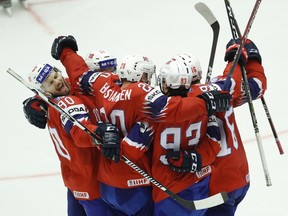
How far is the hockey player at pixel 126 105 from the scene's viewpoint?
2.96 meters

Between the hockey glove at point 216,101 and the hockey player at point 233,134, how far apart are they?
157mm

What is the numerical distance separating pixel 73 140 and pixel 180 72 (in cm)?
66

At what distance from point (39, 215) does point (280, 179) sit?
5.32 ft

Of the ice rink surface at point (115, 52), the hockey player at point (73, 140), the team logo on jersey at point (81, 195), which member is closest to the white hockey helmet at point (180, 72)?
the hockey player at point (73, 140)

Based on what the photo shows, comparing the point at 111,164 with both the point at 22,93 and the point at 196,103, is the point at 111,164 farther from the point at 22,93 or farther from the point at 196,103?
the point at 22,93

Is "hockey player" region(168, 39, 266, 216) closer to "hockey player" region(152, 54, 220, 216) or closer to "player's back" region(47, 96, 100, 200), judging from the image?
"hockey player" region(152, 54, 220, 216)

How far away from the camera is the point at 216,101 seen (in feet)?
9.71

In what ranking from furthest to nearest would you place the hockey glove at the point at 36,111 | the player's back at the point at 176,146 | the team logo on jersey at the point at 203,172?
the hockey glove at the point at 36,111, the team logo on jersey at the point at 203,172, the player's back at the point at 176,146

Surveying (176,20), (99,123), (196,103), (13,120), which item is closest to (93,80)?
(99,123)

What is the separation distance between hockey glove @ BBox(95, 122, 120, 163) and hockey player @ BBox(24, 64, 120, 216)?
0.04 metres

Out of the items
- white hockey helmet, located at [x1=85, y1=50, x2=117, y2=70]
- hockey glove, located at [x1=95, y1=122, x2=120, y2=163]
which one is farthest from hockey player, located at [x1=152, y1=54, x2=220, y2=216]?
white hockey helmet, located at [x1=85, y1=50, x2=117, y2=70]

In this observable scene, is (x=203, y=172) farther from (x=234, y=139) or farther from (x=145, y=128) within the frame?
(x=145, y=128)

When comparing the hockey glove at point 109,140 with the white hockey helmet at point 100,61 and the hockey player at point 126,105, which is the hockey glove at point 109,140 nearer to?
the hockey player at point 126,105

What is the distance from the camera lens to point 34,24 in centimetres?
723
